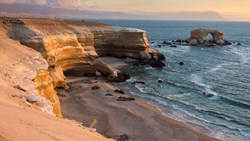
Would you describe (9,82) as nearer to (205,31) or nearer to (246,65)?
(246,65)

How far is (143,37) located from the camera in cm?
6400

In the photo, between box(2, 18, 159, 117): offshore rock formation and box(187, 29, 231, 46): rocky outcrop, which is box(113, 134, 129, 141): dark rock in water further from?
box(187, 29, 231, 46): rocky outcrop

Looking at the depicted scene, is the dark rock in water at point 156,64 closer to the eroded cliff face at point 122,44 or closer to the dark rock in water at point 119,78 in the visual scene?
the eroded cliff face at point 122,44

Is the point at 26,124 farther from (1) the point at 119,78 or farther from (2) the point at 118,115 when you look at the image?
(1) the point at 119,78

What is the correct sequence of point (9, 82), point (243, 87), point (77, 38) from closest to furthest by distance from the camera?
1. point (9, 82)
2. point (243, 87)
3. point (77, 38)

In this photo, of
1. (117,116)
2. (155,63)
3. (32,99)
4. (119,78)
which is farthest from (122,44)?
(32,99)

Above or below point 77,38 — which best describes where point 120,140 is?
below

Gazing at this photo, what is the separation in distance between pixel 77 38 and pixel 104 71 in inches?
248

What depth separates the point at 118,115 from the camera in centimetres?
3108

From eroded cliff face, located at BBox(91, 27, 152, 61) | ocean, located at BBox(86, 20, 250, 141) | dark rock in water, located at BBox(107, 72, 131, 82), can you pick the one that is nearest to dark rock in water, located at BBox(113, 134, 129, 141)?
ocean, located at BBox(86, 20, 250, 141)

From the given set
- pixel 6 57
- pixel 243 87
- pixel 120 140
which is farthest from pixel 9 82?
pixel 243 87

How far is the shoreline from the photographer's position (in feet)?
87.5

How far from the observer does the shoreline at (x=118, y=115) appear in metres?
26.7

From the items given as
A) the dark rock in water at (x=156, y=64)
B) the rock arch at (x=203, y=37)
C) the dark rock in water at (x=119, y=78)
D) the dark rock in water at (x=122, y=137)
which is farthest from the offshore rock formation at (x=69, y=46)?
the rock arch at (x=203, y=37)
